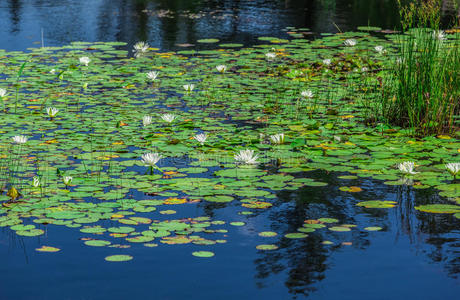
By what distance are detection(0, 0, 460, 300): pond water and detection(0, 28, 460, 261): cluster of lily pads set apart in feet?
0.06

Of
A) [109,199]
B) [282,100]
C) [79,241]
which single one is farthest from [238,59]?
[79,241]

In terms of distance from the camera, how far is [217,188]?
13.6ft

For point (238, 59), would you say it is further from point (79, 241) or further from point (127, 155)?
point (79, 241)

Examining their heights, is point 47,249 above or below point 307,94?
below

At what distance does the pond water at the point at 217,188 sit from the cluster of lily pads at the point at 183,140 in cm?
2

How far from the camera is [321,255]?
3.30 meters

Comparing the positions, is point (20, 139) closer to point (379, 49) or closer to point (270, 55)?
point (270, 55)

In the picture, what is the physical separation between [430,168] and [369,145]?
0.65 meters

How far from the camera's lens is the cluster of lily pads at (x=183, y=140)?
3.84m

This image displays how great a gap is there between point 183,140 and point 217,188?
1.13 meters

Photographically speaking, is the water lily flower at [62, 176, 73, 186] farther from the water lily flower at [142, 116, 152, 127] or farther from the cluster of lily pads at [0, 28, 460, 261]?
Answer: the water lily flower at [142, 116, 152, 127]

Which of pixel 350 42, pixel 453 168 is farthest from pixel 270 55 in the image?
pixel 453 168

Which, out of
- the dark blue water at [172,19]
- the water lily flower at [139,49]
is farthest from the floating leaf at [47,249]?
the dark blue water at [172,19]

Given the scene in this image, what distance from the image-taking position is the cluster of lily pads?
3.84m
